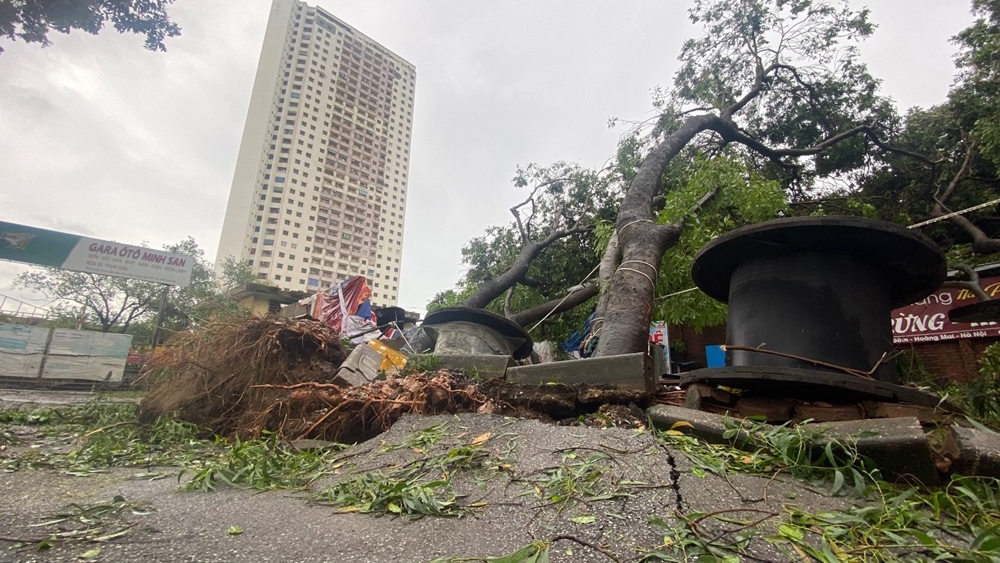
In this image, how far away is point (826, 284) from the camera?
9.36 ft

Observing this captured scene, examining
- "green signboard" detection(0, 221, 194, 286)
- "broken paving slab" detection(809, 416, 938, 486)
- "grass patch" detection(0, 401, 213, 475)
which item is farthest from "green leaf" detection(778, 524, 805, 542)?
"green signboard" detection(0, 221, 194, 286)

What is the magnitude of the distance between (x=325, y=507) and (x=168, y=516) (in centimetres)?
62

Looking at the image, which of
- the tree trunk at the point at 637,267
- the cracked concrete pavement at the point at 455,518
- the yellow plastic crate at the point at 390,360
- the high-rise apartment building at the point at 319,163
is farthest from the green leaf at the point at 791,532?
the high-rise apartment building at the point at 319,163

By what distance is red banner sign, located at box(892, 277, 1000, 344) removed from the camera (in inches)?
334

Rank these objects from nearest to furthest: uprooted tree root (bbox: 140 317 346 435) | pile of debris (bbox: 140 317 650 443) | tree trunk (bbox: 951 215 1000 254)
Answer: pile of debris (bbox: 140 317 650 443)
uprooted tree root (bbox: 140 317 346 435)
tree trunk (bbox: 951 215 1000 254)

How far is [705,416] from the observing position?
8.24 feet

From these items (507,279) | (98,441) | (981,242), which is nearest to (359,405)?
(98,441)

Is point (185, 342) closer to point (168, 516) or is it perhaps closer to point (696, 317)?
point (168, 516)

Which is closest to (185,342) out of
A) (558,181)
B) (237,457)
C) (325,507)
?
(237,457)

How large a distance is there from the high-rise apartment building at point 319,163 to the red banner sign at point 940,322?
167 ft

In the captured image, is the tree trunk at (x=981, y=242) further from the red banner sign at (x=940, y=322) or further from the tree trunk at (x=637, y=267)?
the tree trunk at (x=637, y=267)

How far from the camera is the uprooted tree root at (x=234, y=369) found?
4281 mm

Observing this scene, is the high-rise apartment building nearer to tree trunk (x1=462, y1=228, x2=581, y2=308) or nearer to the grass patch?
tree trunk (x1=462, y1=228, x2=581, y2=308)

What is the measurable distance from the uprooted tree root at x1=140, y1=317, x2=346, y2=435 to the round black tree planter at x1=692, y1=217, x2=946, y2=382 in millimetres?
3821
